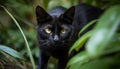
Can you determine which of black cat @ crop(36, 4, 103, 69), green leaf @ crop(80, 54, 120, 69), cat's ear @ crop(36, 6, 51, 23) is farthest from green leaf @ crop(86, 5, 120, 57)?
cat's ear @ crop(36, 6, 51, 23)

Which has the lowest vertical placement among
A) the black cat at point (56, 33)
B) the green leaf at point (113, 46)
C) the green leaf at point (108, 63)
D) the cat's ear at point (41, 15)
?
the black cat at point (56, 33)

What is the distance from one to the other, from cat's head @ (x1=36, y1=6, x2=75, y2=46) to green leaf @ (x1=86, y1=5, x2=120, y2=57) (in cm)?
86

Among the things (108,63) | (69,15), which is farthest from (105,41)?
(69,15)

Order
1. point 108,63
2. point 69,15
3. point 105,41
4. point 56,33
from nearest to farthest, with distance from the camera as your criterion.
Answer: point 105,41 → point 108,63 → point 56,33 → point 69,15

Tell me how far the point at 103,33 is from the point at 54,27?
1.01 metres

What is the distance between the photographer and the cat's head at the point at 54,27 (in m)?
1.79

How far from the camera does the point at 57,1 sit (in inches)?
117

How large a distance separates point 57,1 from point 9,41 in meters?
0.84

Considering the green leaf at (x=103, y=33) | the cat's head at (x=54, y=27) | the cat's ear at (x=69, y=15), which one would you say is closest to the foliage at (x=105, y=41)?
the green leaf at (x=103, y=33)

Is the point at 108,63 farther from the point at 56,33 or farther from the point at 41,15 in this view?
the point at 41,15

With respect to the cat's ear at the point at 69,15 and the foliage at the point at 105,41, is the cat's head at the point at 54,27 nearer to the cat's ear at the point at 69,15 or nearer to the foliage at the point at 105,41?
the cat's ear at the point at 69,15

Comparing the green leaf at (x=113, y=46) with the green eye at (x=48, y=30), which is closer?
the green leaf at (x=113, y=46)

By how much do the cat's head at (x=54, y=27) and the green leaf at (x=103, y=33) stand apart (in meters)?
0.86

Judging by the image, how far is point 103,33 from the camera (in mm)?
841
